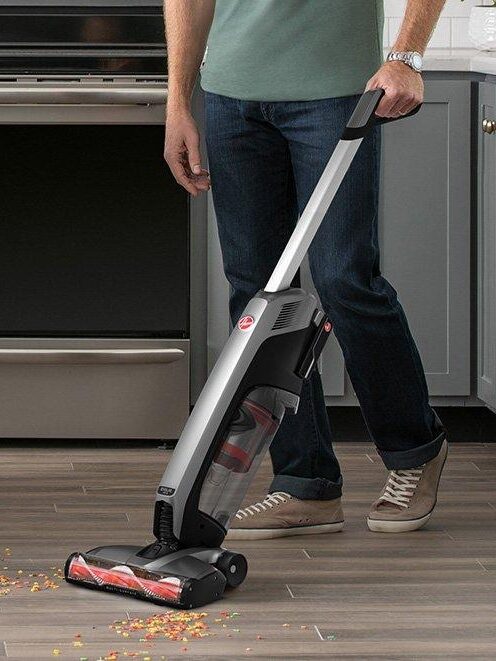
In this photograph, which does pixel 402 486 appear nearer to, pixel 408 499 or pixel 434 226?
pixel 408 499

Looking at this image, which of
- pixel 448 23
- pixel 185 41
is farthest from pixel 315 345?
pixel 448 23

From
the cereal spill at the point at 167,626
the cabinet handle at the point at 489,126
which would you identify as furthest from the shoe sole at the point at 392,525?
the cabinet handle at the point at 489,126

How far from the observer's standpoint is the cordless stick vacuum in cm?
191

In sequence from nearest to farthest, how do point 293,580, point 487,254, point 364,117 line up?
1. point 364,117
2. point 293,580
3. point 487,254

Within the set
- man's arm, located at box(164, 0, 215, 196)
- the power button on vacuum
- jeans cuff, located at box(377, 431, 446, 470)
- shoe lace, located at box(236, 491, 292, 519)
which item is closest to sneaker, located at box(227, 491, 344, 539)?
shoe lace, located at box(236, 491, 292, 519)

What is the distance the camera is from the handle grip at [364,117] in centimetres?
198

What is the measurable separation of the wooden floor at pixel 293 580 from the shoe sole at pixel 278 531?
0.8 inches

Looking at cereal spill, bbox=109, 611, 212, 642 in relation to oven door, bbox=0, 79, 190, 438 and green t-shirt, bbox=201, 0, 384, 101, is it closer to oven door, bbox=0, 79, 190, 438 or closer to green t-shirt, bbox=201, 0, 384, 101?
green t-shirt, bbox=201, 0, 384, 101

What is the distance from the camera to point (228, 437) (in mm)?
1937

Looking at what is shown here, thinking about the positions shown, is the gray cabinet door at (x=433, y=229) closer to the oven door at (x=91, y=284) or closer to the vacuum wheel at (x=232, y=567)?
the oven door at (x=91, y=284)

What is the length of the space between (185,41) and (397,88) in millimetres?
486

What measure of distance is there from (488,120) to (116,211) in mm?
897

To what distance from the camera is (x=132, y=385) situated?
10.4 feet

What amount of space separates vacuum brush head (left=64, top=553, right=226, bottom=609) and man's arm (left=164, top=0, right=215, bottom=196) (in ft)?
2.30
